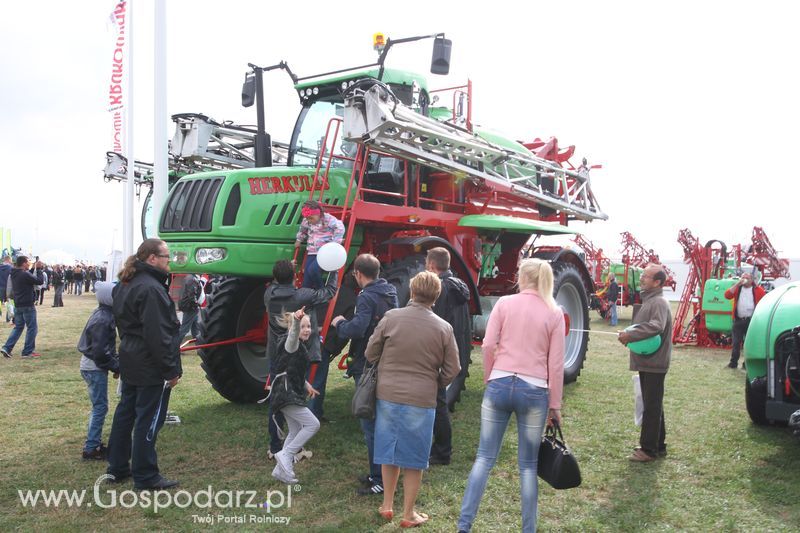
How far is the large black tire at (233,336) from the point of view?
22.1 feet

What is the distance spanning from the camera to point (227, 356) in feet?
22.4

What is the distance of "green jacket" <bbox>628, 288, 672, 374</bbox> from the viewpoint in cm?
519

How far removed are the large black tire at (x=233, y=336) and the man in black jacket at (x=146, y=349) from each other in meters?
2.07

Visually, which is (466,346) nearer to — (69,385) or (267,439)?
(267,439)

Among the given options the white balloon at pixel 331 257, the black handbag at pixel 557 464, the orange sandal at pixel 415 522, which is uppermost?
the white balloon at pixel 331 257

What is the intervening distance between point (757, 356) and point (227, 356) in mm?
5157

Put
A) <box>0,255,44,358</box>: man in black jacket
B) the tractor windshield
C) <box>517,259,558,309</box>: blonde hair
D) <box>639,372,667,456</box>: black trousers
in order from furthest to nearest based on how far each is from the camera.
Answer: <box>0,255,44,358</box>: man in black jacket
the tractor windshield
<box>639,372,667,456</box>: black trousers
<box>517,259,558,309</box>: blonde hair

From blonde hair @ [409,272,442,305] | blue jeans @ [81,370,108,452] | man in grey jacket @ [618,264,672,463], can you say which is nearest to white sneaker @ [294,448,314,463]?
blue jeans @ [81,370,108,452]

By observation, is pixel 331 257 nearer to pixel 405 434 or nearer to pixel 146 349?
pixel 146 349

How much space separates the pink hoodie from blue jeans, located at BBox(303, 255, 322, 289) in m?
2.14

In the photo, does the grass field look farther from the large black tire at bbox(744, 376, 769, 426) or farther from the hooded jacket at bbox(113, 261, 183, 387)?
the hooded jacket at bbox(113, 261, 183, 387)

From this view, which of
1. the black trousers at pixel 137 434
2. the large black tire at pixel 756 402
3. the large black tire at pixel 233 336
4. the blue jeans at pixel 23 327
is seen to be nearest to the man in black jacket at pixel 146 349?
the black trousers at pixel 137 434

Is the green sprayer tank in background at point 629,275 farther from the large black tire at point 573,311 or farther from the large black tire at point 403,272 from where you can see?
the large black tire at point 403,272

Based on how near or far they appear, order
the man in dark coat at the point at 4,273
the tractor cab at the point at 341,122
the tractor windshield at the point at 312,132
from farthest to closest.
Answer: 1. the man in dark coat at the point at 4,273
2. the tractor windshield at the point at 312,132
3. the tractor cab at the point at 341,122
